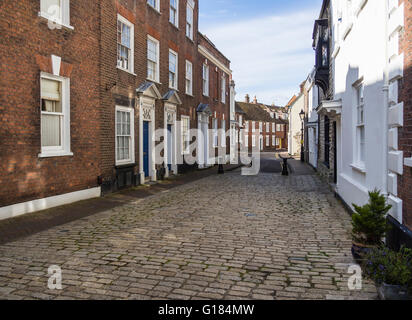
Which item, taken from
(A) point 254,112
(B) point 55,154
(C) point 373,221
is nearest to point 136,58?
(B) point 55,154

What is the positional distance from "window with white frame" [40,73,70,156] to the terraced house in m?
0.03

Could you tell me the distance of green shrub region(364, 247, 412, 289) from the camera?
362 cm

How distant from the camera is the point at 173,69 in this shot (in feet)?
57.6

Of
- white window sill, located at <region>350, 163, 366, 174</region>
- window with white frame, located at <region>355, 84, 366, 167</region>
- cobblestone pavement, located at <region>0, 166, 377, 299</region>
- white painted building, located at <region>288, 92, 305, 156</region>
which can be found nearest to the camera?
cobblestone pavement, located at <region>0, 166, 377, 299</region>

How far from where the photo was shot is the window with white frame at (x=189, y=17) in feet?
64.0

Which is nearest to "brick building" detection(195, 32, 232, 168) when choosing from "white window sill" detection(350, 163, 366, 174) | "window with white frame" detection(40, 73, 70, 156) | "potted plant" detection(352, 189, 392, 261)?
"window with white frame" detection(40, 73, 70, 156)

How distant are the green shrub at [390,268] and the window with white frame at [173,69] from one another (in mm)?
14454

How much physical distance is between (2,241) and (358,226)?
5.78 m

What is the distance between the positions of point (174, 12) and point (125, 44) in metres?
6.05

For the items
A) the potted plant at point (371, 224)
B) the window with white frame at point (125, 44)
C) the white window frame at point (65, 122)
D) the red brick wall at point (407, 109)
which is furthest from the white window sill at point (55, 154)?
the red brick wall at point (407, 109)

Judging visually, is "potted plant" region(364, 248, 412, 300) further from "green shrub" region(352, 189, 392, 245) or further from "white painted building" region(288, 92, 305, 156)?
"white painted building" region(288, 92, 305, 156)

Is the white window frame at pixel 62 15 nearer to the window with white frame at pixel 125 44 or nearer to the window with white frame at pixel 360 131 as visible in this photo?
the window with white frame at pixel 125 44

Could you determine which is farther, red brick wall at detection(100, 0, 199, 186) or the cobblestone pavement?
red brick wall at detection(100, 0, 199, 186)

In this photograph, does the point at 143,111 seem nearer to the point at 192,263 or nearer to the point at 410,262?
the point at 192,263
